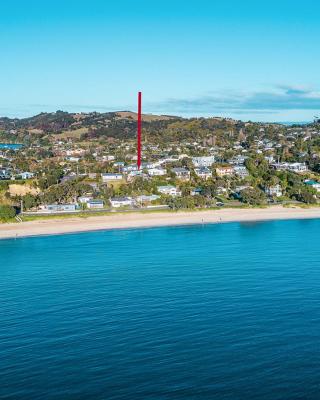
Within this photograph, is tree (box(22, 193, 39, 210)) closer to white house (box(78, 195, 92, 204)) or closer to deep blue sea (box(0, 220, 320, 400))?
white house (box(78, 195, 92, 204))

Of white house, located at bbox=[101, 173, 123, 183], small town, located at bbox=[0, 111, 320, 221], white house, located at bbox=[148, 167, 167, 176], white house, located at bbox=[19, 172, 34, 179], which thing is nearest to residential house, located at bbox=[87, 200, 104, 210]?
small town, located at bbox=[0, 111, 320, 221]

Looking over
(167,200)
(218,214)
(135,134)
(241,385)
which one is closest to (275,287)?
(241,385)

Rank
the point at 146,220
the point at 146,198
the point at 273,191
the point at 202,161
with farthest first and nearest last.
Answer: the point at 202,161, the point at 273,191, the point at 146,198, the point at 146,220

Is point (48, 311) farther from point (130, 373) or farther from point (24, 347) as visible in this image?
point (130, 373)

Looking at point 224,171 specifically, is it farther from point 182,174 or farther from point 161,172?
point 161,172

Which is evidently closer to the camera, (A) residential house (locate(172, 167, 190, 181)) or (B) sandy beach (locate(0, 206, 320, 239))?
(B) sandy beach (locate(0, 206, 320, 239))

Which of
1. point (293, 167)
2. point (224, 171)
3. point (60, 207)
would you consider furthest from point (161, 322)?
point (293, 167)

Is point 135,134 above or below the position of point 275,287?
above
